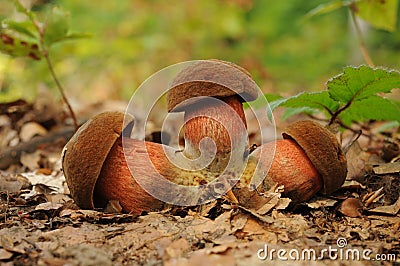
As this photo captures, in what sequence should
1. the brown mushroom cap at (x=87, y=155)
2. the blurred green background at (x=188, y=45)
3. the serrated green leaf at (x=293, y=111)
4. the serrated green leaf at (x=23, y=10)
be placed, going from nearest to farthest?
the brown mushroom cap at (x=87, y=155), the serrated green leaf at (x=293, y=111), the serrated green leaf at (x=23, y=10), the blurred green background at (x=188, y=45)

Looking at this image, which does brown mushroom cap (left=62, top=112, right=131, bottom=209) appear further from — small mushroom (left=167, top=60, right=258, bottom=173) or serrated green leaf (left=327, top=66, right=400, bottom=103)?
serrated green leaf (left=327, top=66, right=400, bottom=103)

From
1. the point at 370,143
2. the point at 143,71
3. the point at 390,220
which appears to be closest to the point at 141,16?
the point at 143,71

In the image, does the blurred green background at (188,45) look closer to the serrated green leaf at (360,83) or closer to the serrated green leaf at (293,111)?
the serrated green leaf at (293,111)

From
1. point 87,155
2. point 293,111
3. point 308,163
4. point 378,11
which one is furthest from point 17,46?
point 378,11

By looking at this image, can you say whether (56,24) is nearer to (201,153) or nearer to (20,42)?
(20,42)

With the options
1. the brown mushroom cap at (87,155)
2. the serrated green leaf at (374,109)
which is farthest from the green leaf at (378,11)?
the brown mushroom cap at (87,155)

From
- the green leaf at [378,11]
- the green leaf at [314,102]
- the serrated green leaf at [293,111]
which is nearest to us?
the green leaf at [314,102]

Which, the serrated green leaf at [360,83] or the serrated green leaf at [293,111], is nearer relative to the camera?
the serrated green leaf at [360,83]

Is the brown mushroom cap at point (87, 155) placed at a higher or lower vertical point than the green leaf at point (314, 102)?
lower
